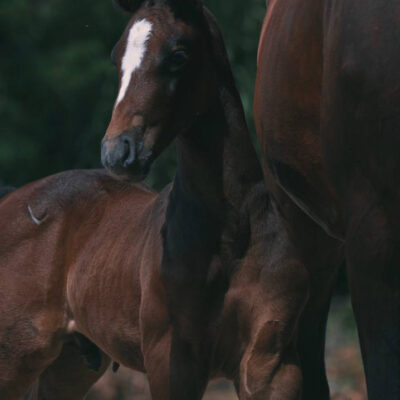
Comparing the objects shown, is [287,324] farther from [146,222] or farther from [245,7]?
[245,7]

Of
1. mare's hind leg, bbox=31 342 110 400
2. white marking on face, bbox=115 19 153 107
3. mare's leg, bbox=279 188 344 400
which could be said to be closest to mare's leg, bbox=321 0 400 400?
mare's leg, bbox=279 188 344 400

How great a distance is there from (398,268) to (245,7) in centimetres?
431

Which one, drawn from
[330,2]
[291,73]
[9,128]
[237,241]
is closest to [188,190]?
[237,241]

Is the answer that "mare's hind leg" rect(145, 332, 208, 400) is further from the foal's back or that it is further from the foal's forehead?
the foal's forehead

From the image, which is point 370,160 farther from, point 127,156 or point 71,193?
point 71,193

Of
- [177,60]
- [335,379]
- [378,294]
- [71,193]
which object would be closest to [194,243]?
[177,60]

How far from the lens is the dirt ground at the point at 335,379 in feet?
18.3

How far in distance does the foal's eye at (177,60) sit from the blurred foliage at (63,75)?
8.94 ft

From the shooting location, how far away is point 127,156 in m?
2.70

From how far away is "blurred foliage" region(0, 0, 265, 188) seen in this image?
19.1 ft

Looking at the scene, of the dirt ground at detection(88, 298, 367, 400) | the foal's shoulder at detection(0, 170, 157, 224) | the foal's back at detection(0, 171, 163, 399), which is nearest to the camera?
the foal's back at detection(0, 171, 163, 399)

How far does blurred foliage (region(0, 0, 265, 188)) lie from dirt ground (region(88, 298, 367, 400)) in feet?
3.77

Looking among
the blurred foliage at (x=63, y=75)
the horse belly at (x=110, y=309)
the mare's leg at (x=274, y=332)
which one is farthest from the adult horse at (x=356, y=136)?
the blurred foliage at (x=63, y=75)

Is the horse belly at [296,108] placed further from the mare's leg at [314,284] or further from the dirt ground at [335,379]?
the dirt ground at [335,379]
